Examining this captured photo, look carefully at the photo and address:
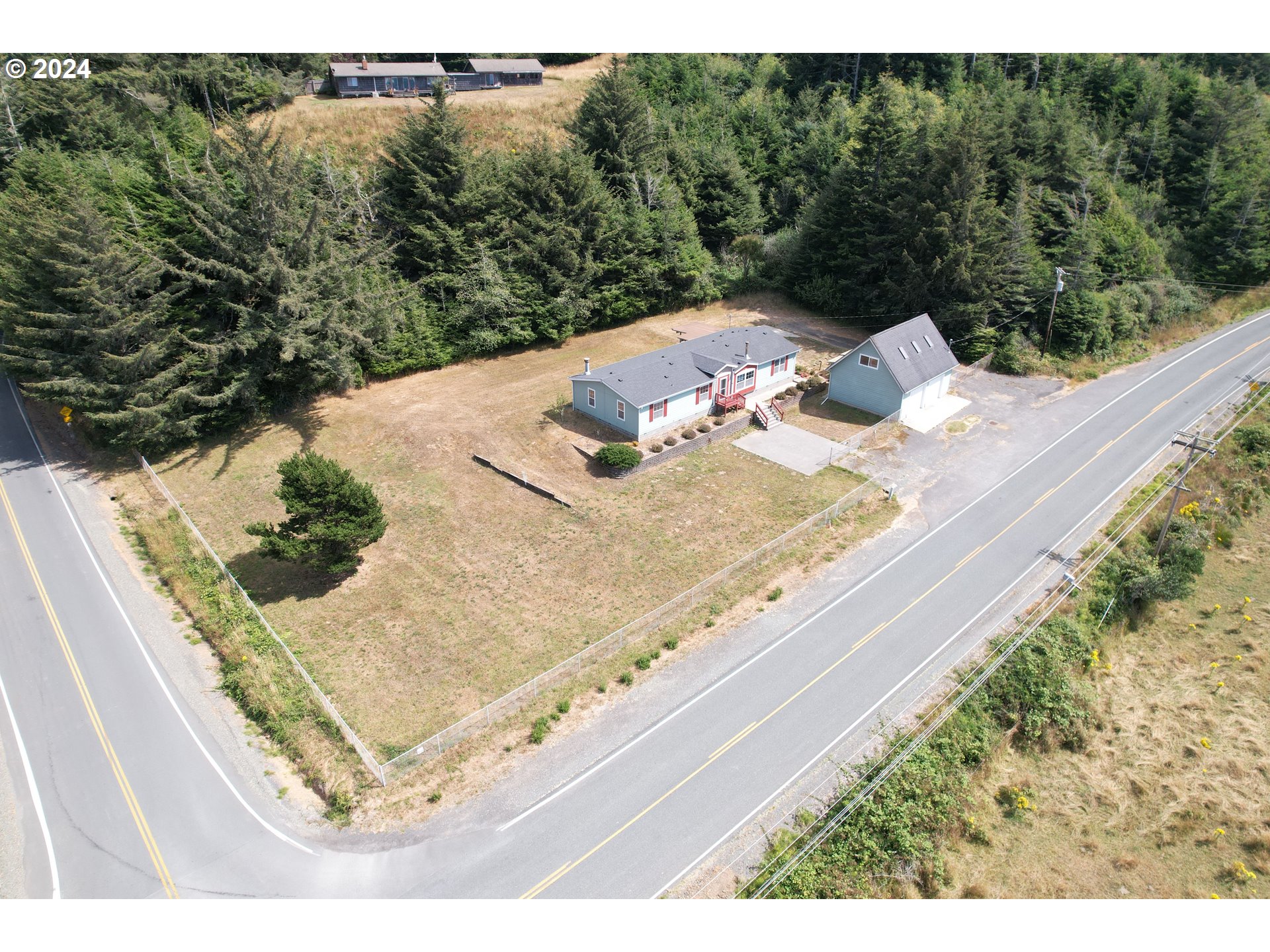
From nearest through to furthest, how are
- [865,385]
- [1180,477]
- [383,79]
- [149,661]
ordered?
[149,661]
[1180,477]
[865,385]
[383,79]

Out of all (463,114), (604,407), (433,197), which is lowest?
(604,407)

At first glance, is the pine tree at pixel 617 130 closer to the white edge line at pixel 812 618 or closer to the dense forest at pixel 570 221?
the dense forest at pixel 570 221

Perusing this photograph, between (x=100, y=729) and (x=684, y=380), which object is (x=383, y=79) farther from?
(x=100, y=729)

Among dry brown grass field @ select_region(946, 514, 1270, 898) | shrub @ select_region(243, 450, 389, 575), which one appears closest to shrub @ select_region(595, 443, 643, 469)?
shrub @ select_region(243, 450, 389, 575)

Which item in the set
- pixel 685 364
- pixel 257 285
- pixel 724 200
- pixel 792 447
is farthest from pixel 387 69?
pixel 792 447

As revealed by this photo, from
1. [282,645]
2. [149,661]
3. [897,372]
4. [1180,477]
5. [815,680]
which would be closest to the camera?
[815,680]

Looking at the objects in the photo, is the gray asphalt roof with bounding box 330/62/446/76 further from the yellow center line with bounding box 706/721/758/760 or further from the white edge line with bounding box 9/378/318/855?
the yellow center line with bounding box 706/721/758/760

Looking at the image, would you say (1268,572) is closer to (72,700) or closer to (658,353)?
(658,353)
